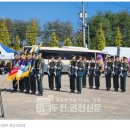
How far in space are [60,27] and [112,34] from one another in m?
9.35

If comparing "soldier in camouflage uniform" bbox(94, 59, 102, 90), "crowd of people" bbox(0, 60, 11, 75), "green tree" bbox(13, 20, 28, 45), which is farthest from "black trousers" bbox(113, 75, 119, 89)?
"green tree" bbox(13, 20, 28, 45)

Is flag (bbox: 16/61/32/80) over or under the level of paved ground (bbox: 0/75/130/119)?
over

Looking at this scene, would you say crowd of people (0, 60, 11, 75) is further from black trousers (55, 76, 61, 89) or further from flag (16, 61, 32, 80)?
flag (16, 61, 32, 80)

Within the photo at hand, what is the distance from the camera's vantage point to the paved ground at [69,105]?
11195 millimetres

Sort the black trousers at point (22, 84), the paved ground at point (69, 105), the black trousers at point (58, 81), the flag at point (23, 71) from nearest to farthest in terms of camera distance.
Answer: the paved ground at point (69, 105) → the flag at point (23, 71) → the black trousers at point (22, 84) → the black trousers at point (58, 81)

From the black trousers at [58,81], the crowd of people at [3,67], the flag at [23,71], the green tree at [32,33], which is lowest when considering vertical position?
the crowd of people at [3,67]

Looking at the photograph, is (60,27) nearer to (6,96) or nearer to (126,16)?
(126,16)

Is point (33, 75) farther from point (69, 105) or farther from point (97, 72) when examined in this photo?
point (97, 72)

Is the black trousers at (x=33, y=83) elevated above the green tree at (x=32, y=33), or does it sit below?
below

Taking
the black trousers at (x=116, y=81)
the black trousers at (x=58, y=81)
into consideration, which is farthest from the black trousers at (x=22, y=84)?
the black trousers at (x=116, y=81)

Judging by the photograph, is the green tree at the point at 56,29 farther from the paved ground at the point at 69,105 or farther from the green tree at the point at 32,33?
the paved ground at the point at 69,105

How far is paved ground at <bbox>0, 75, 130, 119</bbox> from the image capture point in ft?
36.7

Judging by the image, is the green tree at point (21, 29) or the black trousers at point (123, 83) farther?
the green tree at point (21, 29)

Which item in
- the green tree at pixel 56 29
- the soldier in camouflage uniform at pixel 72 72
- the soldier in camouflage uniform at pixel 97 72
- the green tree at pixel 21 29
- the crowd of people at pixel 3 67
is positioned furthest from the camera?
the green tree at pixel 56 29
